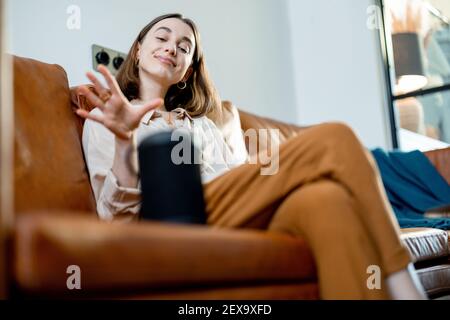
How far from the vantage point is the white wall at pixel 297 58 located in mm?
3031

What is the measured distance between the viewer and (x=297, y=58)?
3.76 meters

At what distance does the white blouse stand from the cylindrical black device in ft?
0.58

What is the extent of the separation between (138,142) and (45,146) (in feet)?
0.72

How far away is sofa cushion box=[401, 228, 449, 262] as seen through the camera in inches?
68.7


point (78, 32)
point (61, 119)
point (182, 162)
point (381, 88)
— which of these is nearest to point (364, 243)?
point (182, 162)

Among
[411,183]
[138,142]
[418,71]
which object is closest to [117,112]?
[138,142]

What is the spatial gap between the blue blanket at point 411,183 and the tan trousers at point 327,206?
168cm

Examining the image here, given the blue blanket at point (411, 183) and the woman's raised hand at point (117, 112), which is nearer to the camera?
the woman's raised hand at point (117, 112)

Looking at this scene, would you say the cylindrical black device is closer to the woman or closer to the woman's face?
the woman

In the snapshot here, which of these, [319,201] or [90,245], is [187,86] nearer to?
[319,201]

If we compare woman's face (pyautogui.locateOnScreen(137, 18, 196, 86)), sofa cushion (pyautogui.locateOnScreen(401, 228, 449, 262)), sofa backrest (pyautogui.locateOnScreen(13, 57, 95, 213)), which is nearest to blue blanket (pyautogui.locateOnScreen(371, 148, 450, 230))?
sofa cushion (pyautogui.locateOnScreen(401, 228, 449, 262))
